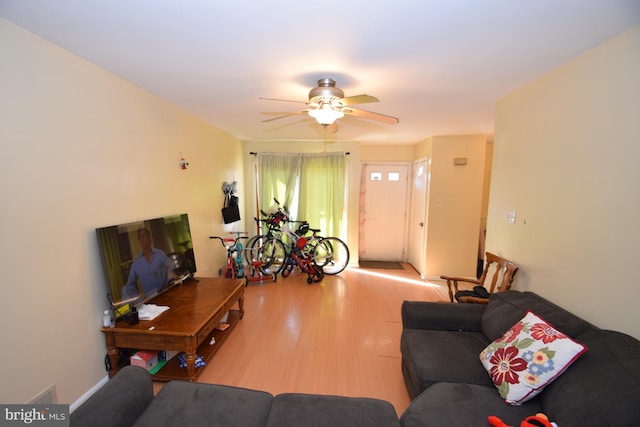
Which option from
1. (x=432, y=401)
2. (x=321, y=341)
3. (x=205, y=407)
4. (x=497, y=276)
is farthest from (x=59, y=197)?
(x=497, y=276)

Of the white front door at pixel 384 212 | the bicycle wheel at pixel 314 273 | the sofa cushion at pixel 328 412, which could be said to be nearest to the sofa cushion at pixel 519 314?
the sofa cushion at pixel 328 412

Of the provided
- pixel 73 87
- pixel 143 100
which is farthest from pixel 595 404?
pixel 143 100

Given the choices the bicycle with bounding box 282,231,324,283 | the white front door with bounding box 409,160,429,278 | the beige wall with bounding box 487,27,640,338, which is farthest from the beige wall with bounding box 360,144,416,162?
the beige wall with bounding box 487,27,640,338

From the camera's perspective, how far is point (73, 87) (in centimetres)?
173

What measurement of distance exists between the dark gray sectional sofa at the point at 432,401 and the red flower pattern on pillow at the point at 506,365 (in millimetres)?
89

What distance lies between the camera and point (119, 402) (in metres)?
1.19

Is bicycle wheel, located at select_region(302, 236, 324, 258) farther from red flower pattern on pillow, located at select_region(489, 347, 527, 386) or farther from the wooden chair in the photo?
red flower pattern on pillow, located at select_region(489, 347, 527, 386)

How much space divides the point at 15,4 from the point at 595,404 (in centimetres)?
318

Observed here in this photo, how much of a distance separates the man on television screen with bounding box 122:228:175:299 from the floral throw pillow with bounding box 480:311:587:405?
2.58m

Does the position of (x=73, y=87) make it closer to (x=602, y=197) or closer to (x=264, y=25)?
(x=264, y=25)

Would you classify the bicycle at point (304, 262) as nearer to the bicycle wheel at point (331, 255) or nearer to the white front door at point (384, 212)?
the bicycle wheel at point (331, 255)

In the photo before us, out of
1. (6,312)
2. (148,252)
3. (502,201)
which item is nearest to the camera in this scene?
(6,312)

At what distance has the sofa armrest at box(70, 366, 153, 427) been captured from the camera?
109cm

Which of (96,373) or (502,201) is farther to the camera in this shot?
(502,201)
